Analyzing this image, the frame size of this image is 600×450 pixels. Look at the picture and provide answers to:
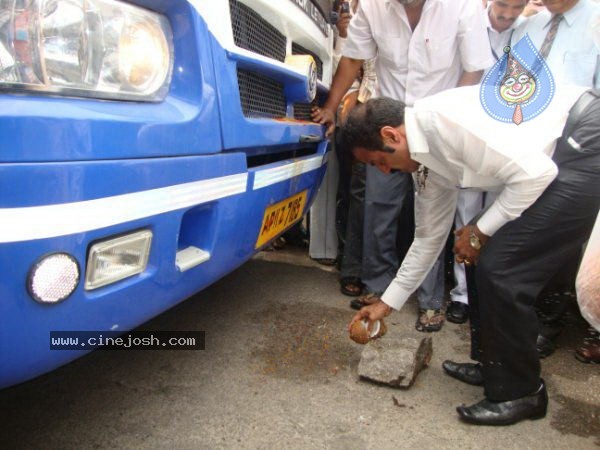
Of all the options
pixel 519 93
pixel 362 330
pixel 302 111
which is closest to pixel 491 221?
pixel 519 93

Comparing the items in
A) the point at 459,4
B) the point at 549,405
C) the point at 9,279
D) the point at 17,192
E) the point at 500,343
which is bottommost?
the point at 549,405

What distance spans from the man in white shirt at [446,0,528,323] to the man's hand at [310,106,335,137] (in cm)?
83

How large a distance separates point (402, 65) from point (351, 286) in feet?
4.20

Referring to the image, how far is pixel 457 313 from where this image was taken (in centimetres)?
271

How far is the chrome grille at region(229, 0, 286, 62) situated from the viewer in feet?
5.56

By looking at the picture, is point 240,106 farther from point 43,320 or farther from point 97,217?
point 43,320

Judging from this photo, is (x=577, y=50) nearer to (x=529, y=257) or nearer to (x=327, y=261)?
(x=529, y=257)

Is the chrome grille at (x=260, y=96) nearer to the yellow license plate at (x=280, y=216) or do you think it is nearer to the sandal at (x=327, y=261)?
the yellow license plate at (x=280, y=216)

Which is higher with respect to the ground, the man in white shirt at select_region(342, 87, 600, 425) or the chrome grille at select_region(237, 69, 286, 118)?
the chrome grille at select_region(237, 69, 286, 118)

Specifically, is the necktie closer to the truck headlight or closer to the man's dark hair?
the man's dark hair

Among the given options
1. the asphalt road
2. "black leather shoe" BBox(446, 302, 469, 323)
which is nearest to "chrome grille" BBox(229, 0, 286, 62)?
the asphalt road

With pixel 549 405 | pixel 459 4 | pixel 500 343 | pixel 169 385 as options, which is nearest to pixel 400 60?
pixel 459 4

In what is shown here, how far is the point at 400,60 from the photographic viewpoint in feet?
8.91

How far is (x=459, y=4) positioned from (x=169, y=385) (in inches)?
88.3
